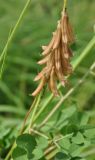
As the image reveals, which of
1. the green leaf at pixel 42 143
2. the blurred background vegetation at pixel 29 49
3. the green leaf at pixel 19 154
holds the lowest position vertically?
the blurred background vegetation at pixel 29 49

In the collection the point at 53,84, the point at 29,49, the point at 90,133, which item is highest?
the point at 53,84

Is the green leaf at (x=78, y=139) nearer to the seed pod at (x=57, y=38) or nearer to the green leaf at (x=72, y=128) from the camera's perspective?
the green leaf at (x=72, y=128)

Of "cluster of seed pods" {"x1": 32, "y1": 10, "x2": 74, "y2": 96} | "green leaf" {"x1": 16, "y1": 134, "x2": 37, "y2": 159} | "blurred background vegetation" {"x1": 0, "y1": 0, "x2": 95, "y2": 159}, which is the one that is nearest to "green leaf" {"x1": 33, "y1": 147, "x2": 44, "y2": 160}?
→ "green leaf" {"x1": 16, "y1": 134, "x2": 37, "y2": 159}

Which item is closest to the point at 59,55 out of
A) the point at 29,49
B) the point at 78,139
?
the point at 78,139

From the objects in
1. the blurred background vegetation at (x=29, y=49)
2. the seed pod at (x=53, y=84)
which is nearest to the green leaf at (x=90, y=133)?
the seed pod at (x=53, y=84)

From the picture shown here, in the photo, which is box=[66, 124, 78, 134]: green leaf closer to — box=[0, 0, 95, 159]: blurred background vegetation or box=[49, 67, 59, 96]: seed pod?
box=[49, 67, 59, 96]: seed pod

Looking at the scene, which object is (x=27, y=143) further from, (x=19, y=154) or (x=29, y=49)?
(x=29, y=49)
